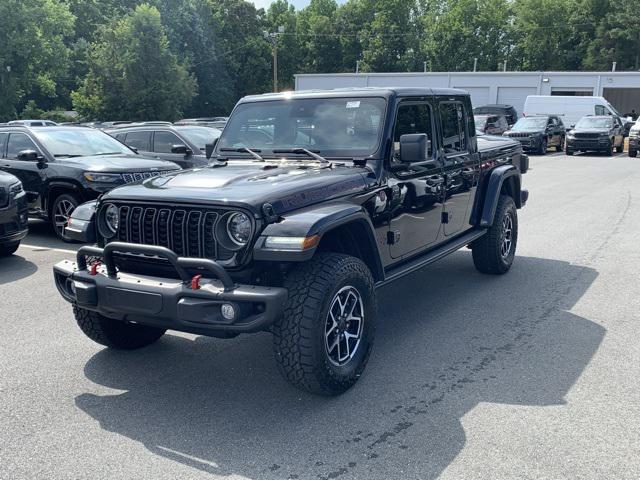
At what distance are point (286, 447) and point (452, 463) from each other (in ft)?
2.91

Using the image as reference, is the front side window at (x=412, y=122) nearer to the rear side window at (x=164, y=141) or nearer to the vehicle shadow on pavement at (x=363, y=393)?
the vehicle shadow on pavement at (x=363, y=393)

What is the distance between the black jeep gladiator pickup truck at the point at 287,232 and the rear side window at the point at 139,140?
7430mm

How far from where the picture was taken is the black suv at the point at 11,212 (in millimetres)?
7832

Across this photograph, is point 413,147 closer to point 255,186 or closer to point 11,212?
point 255,186

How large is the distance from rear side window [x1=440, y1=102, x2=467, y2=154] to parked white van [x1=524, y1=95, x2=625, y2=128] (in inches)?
1047

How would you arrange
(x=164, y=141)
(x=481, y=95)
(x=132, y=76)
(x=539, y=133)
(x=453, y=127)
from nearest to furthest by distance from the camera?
(x=453, y=127)
(x=164, y=141)
(x=539, y=133)
(x=132, y=76)
(x=481, y=95)

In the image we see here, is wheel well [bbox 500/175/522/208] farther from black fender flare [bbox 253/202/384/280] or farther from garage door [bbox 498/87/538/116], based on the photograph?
garage door [bbox 498/87/538/116]

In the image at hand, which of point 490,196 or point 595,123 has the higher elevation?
point 490,196

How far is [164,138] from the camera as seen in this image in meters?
12.5

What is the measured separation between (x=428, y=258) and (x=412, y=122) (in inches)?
45.1

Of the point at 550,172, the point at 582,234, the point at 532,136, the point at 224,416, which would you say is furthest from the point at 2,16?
the point at 224,416

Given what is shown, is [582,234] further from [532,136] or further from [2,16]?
[2,16]

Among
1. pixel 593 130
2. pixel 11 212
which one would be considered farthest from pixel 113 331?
pixel 593 130

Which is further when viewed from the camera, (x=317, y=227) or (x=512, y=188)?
(x=512, y=188)
